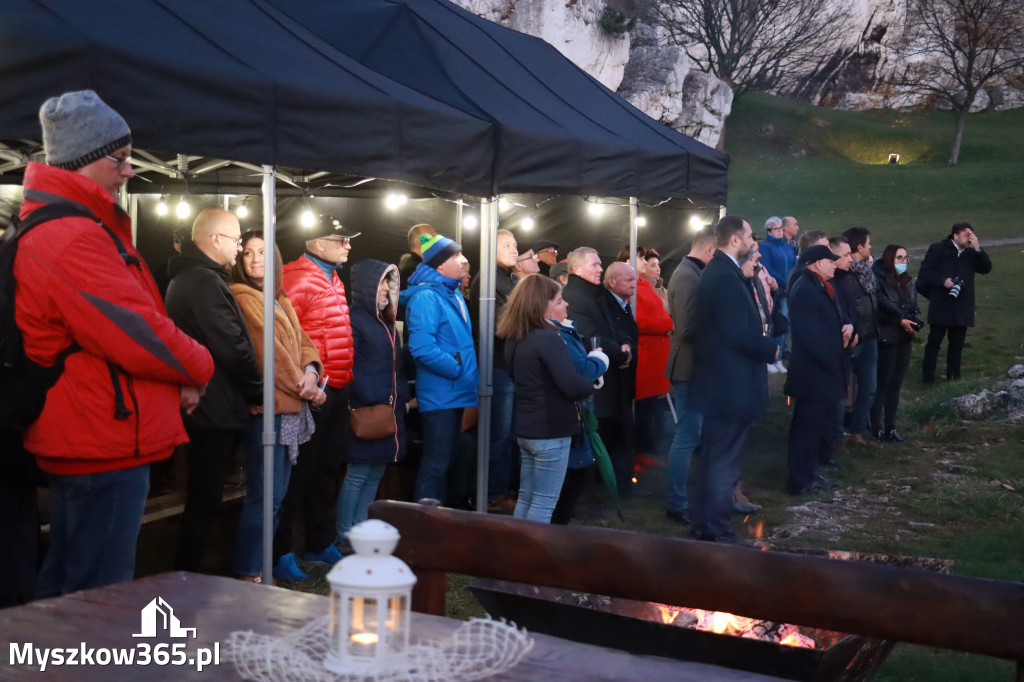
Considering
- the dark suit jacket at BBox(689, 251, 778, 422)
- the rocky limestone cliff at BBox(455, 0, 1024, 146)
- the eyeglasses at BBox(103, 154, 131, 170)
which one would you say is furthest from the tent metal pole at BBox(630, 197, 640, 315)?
the rocky limestone cliff at BBox(455, 0, 1024, 146)

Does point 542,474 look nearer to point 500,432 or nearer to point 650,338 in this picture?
point 500,432

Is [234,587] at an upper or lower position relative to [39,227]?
lower

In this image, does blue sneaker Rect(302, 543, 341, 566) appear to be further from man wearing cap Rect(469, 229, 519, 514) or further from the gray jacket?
the gray jacket

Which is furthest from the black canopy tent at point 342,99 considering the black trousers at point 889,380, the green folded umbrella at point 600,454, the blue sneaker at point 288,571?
the black trousers at point 889,380

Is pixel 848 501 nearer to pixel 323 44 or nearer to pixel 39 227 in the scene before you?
pixel 323 44

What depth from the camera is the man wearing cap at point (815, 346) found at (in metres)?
8.45

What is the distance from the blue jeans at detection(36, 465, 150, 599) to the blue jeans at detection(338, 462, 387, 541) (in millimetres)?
2920

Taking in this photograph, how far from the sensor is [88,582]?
3486mm

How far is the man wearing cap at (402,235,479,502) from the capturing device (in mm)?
6816

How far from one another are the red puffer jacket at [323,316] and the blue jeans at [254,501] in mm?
605

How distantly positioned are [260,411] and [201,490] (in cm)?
48

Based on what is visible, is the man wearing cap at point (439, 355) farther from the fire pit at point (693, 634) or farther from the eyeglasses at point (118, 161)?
the eyeglasses at point (118, 161)

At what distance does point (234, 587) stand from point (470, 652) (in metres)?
0.71

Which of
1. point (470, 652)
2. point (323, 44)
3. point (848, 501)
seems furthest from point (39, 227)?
point (848, 501)
